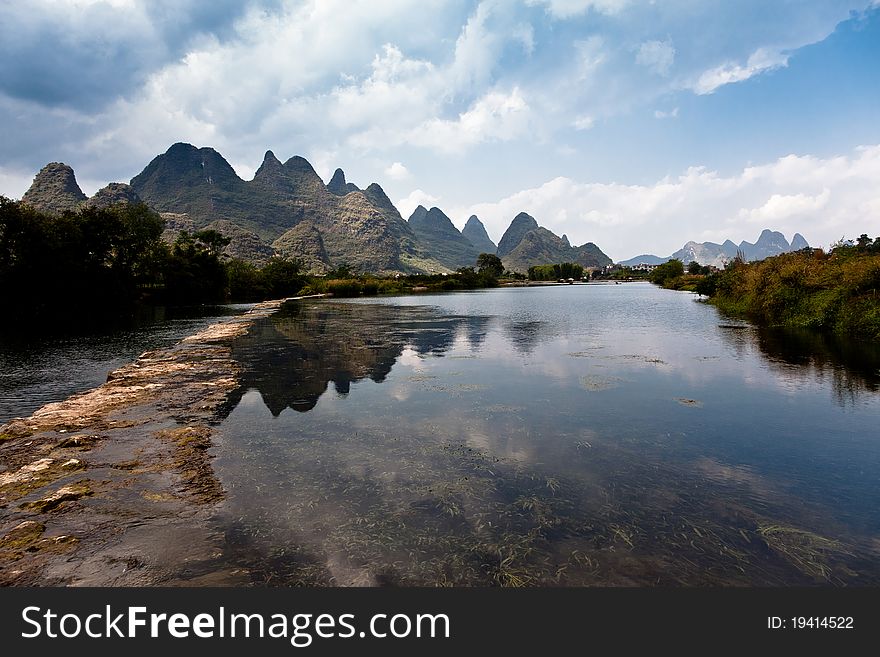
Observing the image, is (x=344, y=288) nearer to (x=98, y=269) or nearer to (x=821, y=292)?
(x=98, y=269)

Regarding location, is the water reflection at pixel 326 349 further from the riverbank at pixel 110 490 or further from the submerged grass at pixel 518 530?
the submerged grass at pixel 518 530

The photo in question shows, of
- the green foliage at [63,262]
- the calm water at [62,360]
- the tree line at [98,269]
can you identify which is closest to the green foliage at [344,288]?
the tree line at [98,269]

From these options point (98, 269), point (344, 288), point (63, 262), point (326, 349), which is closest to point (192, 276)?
point (98, 269)

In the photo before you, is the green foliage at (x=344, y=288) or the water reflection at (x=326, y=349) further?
the green foliage at (x=344, y=288)

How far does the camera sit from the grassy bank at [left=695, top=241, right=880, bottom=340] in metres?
35.8

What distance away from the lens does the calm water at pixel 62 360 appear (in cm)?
2212

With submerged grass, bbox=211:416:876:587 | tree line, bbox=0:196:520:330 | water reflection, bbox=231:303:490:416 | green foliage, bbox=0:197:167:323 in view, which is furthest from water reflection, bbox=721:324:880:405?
green foliage, bbox=0:197:167:323

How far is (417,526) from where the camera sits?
Result: 9.90m

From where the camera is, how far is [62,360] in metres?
32.0

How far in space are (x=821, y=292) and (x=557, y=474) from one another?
155 ft

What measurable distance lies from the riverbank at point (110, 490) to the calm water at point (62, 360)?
337 centimetres

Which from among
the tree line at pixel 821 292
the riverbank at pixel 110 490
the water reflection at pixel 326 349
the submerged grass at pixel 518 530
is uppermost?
the tree line at pixel 821 292

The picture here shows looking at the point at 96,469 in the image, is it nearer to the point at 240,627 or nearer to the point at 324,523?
the point at 324,523

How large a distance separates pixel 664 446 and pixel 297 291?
493 ft
